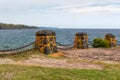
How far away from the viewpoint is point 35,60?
46.6 feet

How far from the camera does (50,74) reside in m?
10.8

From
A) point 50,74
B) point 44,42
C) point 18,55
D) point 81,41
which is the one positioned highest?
A: point 44,42

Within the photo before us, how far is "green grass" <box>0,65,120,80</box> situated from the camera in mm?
10445

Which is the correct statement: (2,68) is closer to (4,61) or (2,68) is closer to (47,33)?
(4,61)

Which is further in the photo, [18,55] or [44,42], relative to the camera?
[44,42]

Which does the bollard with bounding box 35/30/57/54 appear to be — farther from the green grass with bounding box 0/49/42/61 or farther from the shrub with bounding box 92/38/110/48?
the shrub with bounding box 92/38/110/48

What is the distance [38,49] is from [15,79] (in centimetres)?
673

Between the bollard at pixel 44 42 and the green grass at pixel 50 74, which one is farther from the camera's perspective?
the bollard at pixel 44 42

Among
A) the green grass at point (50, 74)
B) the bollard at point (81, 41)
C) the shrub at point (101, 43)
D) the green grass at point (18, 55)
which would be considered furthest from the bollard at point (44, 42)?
the shrub at point (101, 43)

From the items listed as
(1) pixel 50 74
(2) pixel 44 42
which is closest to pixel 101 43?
(2) pixel 44 42

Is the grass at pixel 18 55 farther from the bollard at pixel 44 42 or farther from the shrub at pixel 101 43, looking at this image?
the shrub at pixel 101 43

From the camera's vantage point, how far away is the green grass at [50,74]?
10445 mm

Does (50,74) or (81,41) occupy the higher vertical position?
(81,41)

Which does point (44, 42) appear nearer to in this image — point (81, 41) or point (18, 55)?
point (18, 55)
